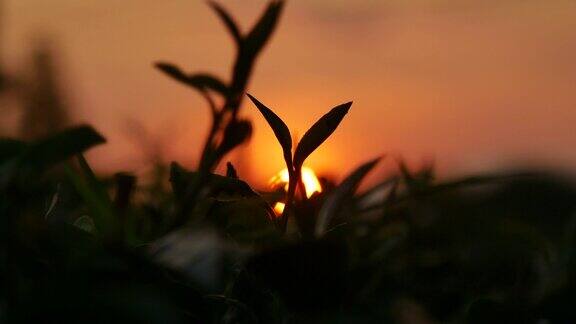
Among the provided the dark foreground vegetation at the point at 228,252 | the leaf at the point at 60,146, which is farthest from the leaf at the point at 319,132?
the leaf at the point at 60,146

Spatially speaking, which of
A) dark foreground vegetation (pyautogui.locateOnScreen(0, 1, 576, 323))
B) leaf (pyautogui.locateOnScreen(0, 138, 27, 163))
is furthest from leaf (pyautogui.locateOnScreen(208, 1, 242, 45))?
leaf (pyautogui.locateOnScreen(0, 138, 27, 163))

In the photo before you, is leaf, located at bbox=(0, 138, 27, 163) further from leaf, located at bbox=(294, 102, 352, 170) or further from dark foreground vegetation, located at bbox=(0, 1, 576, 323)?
leaf, located at bbox=(294, 102, 352, 170)

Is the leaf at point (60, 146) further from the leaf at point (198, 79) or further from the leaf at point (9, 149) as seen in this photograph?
the leaf at point (198, 79)

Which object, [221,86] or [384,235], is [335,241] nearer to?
[221,86]

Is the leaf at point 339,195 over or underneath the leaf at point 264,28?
underneath

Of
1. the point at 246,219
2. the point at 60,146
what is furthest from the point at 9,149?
the point at 246,219

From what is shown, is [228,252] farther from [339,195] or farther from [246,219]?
[246,219]

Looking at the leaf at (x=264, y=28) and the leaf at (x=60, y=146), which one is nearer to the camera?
the leaf at (x=60, y=146)
